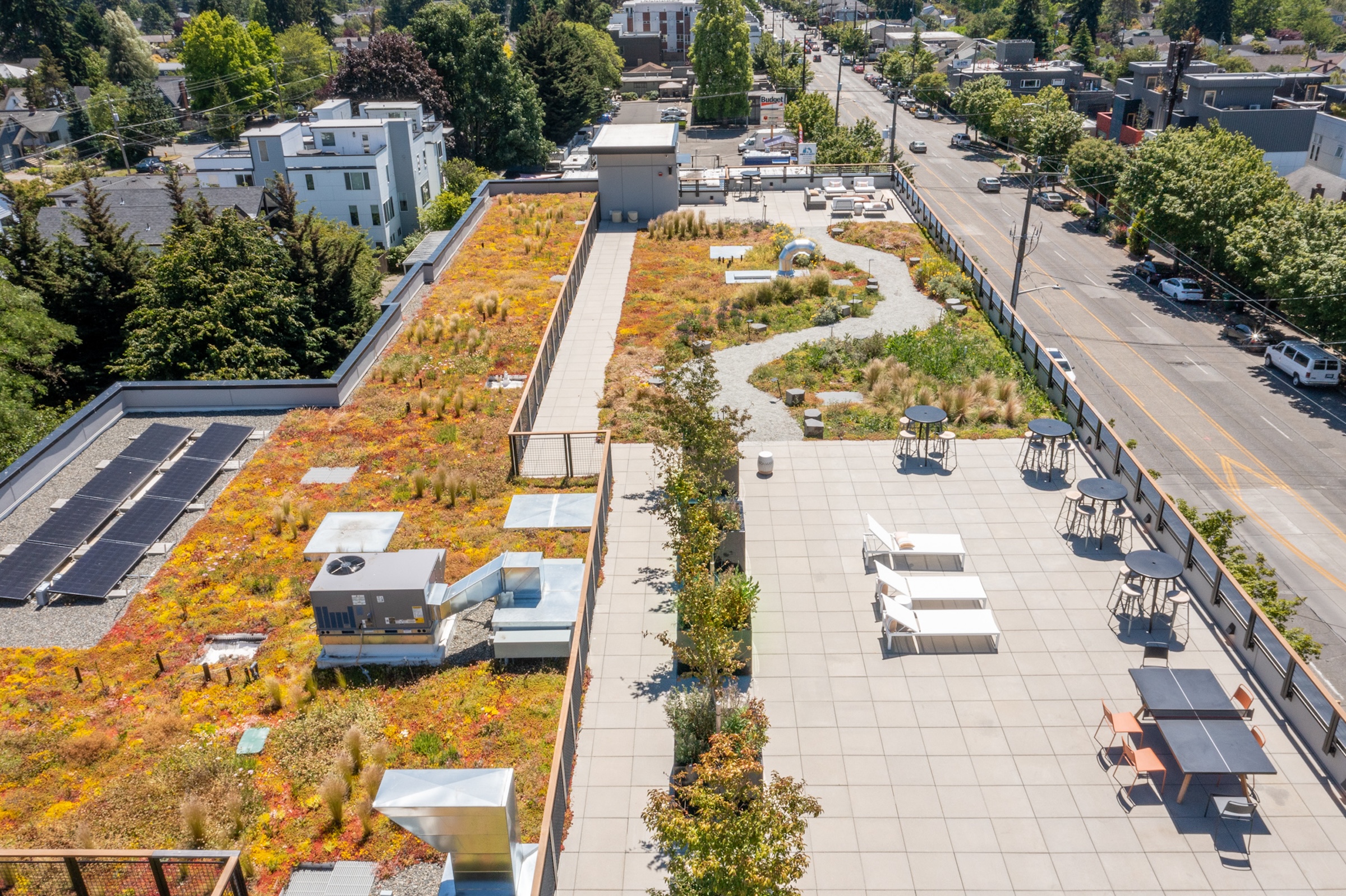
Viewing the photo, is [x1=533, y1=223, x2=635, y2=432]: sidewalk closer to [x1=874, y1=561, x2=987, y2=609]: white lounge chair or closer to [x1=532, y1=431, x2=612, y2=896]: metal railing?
[x1=532, y1=431, x2=612, y2=896]: metal railing

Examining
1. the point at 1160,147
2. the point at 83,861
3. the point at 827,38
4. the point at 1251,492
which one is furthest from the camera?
the point at 827,38

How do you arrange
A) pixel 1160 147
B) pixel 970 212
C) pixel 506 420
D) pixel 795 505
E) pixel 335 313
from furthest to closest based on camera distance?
pixel 970 212 → pixel 1160 147 → pixel 335 313 → pixel 506 420 → pixel 795 505

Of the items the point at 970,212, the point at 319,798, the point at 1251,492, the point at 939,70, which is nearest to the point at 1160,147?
the point at 970,212

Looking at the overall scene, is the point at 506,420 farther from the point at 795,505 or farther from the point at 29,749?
the point at 29,749

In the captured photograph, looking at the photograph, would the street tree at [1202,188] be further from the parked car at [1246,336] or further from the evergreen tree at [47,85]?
the evergreen tree at [47,85]

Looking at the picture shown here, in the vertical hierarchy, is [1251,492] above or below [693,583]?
below

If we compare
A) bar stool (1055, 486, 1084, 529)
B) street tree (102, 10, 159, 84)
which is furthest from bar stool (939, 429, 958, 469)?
street tree (102, 10, 159, 84)
